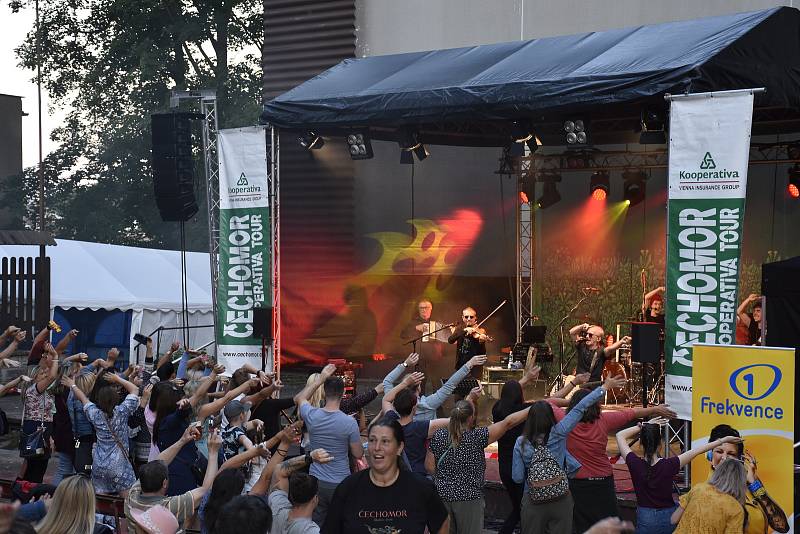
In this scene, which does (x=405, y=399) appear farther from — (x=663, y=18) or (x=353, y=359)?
(x=353, y=359)

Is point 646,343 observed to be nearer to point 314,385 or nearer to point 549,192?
point 314,385

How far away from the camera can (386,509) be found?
4.71 m

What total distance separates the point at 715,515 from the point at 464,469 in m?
1.66

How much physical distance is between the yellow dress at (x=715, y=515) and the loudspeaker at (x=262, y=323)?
311 inches

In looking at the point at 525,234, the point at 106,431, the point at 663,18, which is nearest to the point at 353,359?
the point at 525,234

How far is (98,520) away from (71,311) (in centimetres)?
1413

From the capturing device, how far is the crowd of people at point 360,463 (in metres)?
4.80

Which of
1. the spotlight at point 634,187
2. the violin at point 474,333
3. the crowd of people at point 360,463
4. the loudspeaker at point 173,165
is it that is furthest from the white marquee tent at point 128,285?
the crowd of people at point 360,463

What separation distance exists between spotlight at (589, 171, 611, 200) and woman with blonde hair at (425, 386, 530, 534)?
10.6 metres

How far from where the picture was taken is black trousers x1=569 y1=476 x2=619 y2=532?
730 centimetres

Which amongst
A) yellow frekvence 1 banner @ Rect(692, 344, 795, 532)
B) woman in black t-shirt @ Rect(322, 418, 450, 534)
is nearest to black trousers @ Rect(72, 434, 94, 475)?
woman in black t-shirt @ Rect(322, 418, 450, 534)

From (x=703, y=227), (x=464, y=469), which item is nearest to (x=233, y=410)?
(x=464, y=469)

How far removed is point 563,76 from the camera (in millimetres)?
11703

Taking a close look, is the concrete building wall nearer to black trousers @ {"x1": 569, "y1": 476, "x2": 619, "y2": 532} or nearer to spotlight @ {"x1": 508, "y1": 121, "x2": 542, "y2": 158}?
spotlight @ {"x1": 508, "y1": 121, "x2": 542, "y2": 158}
